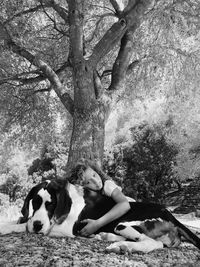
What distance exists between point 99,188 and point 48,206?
86cm

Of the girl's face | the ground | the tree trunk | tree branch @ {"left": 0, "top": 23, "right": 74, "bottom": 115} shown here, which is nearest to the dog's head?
the ground

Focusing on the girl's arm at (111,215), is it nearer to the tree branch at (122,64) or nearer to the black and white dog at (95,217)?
the black and white dog at (95,217)

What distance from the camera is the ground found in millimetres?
3547

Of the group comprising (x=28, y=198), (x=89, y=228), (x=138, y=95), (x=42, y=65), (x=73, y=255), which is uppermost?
(x=138, y=95)

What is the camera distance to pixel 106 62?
13695mm

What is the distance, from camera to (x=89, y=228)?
4.41m

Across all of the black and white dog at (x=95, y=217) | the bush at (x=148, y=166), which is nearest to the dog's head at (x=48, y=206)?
the black and white dog at (x=95, y=217)

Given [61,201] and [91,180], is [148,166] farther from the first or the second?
[61,201]

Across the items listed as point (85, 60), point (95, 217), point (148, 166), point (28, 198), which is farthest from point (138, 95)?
point (28, 198)

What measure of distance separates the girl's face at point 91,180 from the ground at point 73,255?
0.71 m

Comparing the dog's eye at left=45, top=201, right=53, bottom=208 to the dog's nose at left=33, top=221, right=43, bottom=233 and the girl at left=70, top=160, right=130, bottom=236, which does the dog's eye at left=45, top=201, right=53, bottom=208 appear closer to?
the dog's nose at left=33, top=221, right=43, bottom=233

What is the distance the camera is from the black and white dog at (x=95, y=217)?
13.6 feet

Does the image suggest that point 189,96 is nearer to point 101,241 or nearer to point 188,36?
point 188,36

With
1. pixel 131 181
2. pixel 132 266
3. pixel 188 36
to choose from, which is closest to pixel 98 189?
pixel 132 266
